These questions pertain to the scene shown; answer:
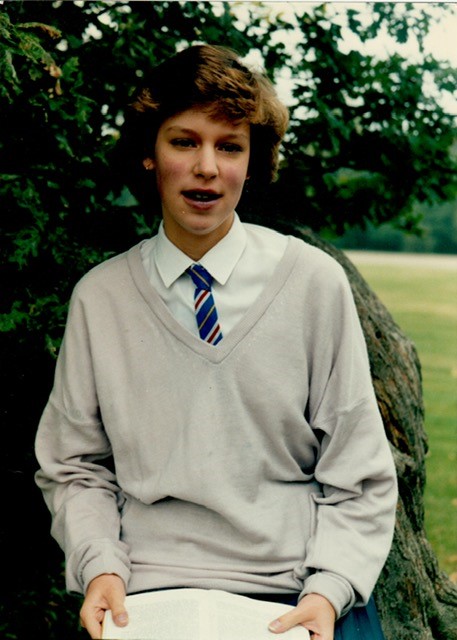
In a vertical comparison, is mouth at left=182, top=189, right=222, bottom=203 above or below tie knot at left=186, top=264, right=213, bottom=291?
above

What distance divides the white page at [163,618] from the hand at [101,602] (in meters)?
0.02

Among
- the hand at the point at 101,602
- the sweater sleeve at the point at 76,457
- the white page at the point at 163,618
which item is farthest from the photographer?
the sweater sleeve at the point at 76,457

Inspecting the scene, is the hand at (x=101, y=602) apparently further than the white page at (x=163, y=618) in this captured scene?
Yes

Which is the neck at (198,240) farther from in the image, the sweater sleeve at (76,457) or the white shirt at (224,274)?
the sweater sleeve at (76,457)

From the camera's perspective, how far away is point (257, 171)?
101 inches

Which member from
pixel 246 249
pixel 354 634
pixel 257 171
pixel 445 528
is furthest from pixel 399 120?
pixel 445 528

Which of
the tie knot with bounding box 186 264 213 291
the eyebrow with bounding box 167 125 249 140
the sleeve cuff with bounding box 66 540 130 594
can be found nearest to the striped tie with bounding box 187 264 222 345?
the tie knot with bounding box 186 264 213 291

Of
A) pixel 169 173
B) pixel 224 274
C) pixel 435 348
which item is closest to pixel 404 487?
pixel 224 274

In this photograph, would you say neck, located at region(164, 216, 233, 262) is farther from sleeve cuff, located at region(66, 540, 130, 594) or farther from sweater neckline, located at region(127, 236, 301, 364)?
sleeve cuff, located at region(66, 540, 130, 594)

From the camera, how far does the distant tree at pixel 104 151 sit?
2.72 metres

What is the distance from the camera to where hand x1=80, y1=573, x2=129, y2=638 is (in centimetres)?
205

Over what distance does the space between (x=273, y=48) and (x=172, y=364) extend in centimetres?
146

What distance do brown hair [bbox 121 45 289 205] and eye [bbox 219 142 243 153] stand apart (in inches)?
2.5

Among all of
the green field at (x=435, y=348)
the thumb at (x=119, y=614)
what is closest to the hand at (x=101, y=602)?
the thumb at (x=119, y=614)
